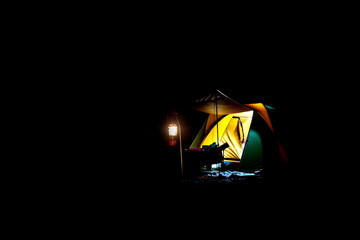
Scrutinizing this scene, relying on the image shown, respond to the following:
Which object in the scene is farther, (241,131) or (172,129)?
(241,131)

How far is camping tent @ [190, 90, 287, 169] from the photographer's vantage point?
5285mm

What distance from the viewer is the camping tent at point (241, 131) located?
5.29 m

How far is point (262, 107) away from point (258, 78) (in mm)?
15292

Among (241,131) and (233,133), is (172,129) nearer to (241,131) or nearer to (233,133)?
(233,133)

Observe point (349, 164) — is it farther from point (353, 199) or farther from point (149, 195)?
point (149, 195)

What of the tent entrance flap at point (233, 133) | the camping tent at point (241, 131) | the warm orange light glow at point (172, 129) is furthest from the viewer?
the tent entrance flap at point (233, 133)

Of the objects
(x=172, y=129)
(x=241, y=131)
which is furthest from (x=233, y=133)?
(x=172, y=129)

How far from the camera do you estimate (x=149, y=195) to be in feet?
12.3

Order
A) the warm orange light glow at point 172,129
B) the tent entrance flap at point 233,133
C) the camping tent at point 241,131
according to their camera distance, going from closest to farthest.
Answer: the warm orange light glow at point 172,129 → the camping tent at point 241,131 → the tent entrance flap at point 233,133

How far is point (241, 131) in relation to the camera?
275 inches

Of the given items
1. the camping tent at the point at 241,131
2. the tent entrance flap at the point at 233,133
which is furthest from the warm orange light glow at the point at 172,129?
the tent entrance flap at the point at 233,133

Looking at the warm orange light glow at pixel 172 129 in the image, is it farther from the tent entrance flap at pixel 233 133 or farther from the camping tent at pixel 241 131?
the tent entrance flap at pixel 233 133

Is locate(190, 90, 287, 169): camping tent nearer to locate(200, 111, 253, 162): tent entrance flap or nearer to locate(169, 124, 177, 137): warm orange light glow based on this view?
locate(200, 111, 253, 162): tent entrance flap

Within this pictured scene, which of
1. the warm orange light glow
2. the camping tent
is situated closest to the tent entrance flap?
the camping tent
